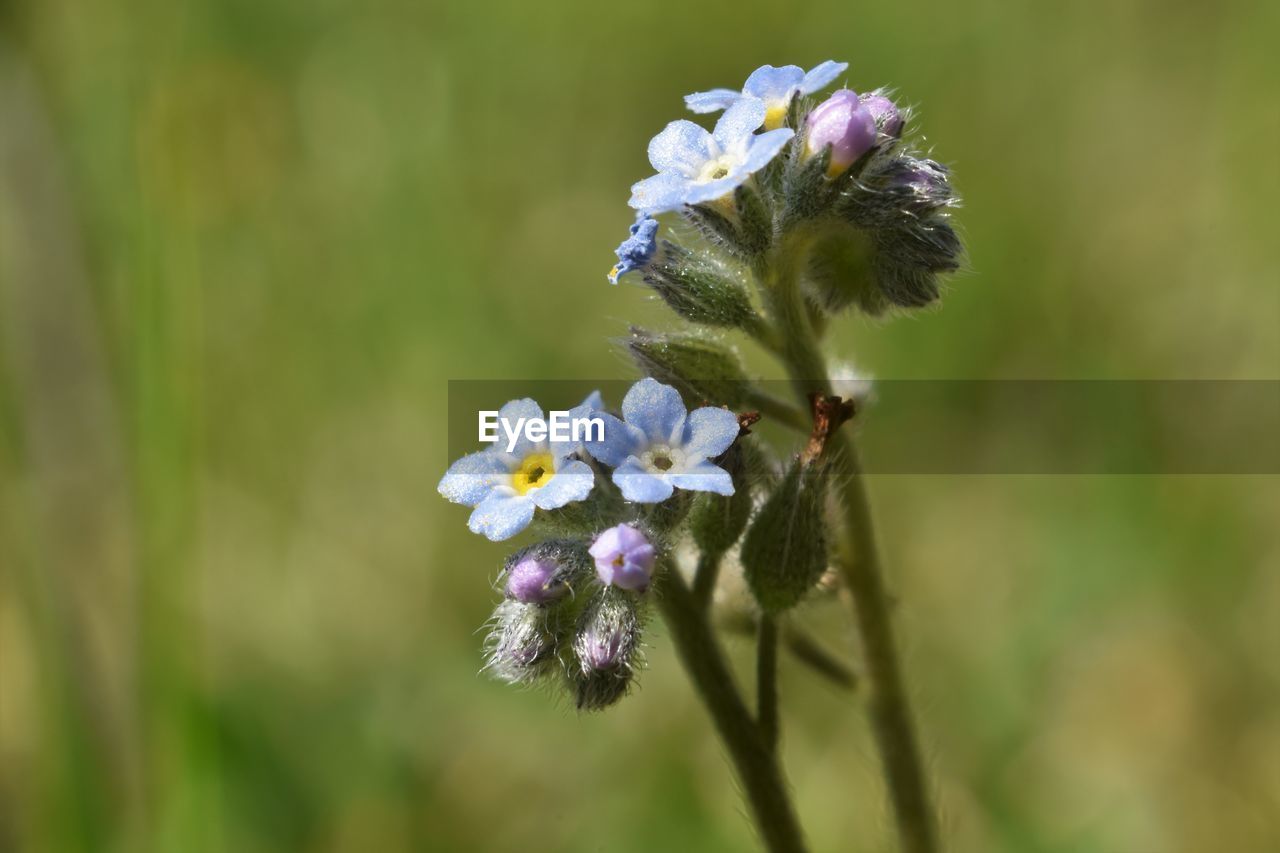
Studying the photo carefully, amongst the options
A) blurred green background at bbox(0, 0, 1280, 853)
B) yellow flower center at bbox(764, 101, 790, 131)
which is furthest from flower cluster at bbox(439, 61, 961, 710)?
blurred green background at bbox(0, 0, 1280, 853)

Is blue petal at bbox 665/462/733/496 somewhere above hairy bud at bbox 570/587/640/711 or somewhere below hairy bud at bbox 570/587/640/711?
above

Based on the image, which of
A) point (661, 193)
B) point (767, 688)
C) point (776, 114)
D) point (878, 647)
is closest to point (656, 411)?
point (661, 193)

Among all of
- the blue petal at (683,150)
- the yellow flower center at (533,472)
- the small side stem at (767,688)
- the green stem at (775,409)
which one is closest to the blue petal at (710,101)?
the blue petal at (683,150)

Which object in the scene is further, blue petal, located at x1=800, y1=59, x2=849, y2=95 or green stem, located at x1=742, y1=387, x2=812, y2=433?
green stem, located at x1=742, y1=387, x2=812, y2=433

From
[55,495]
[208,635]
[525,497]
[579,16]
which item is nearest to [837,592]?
[525,497]

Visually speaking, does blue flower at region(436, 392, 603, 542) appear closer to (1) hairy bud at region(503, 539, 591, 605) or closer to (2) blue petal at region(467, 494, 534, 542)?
(2) blue petal at region(467, 494, 534, 542)

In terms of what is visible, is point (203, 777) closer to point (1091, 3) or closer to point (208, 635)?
point (208, 635)
